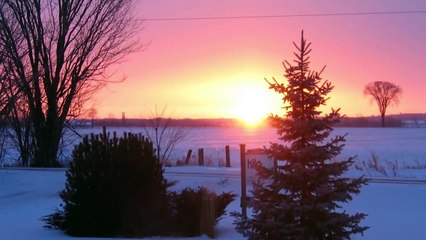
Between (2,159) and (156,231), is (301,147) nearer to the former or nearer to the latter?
(156,231)

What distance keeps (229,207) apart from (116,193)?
12.2 ft

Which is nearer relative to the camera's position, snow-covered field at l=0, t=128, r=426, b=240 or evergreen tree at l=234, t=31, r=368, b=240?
evergreen tree at l=234, t=31, r=368, b=240

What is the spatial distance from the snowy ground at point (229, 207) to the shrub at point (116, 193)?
53 centimetres

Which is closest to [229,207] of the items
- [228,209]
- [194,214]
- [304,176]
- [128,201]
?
[228,209]

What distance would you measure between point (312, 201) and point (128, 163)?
14.0 ft

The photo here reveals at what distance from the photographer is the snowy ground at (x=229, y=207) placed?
1066cm

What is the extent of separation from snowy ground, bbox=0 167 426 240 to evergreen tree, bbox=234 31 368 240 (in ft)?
8.96

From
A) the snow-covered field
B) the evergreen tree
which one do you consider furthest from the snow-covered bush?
the evergreen tree

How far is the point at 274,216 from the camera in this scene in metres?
7.40

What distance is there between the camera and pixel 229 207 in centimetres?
1357

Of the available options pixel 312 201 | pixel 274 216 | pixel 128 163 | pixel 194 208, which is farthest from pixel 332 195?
Result: pixel 128 163

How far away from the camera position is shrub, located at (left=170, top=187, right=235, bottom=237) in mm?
10359

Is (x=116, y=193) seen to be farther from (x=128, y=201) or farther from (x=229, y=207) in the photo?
(x=229, y=207)

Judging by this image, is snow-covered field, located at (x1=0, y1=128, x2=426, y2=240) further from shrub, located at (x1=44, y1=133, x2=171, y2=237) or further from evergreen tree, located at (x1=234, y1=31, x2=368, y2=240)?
evergreen tree, located at (x1=234, y1=31, x2=368, y2=240)
